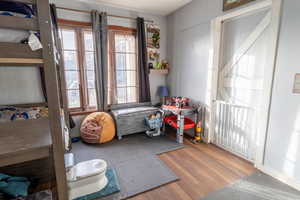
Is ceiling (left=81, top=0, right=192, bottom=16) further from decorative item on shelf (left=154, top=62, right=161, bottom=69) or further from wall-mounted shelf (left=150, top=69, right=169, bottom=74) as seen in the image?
wall-mounted shelf (left=150, top=69, right=169, bottom=74)

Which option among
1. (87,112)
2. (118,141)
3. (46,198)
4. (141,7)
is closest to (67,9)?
(141,7)

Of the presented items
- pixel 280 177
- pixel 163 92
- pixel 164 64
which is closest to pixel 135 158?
pixel 163 92

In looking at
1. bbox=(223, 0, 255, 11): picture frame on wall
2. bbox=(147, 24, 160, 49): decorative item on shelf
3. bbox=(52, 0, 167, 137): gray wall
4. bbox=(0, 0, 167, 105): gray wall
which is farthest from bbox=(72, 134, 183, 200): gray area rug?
bbox=(223, 0, 255, 11): picture frame on wall

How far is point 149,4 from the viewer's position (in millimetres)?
2986

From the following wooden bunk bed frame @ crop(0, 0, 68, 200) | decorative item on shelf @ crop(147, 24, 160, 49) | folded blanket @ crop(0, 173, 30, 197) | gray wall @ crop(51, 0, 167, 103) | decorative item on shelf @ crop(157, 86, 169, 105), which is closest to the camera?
wooden bunk bed frame @ crop(0, 0, 68, 200)

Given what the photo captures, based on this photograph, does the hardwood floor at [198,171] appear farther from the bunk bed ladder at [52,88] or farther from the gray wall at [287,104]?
the bunk bed ladder at [52,88]

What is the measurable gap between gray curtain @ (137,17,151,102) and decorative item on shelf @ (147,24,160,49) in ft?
0.62

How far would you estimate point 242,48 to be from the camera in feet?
7.34

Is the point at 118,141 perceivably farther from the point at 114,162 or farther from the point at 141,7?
the point at 141,7

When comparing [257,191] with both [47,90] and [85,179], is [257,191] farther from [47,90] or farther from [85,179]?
[47,90]

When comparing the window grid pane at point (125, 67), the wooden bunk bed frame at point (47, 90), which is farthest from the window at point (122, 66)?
the wooden bunk bed frame at point (47, 90)

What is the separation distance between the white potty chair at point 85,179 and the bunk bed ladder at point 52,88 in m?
0.44

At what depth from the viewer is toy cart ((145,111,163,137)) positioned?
304cm

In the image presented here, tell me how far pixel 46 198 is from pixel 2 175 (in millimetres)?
675
